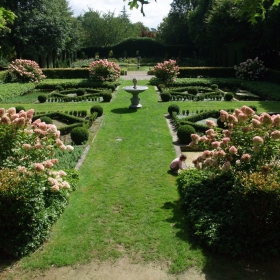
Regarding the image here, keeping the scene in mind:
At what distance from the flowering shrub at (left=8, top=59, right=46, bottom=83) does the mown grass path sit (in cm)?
1451

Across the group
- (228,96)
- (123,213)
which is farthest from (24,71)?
(123,213)

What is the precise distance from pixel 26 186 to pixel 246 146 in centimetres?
321

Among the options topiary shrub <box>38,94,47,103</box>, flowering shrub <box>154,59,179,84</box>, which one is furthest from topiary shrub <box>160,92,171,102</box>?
flowering shrub <box>154,59,179,84</box>

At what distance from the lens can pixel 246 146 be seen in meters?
5.06

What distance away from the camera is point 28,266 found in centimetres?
414

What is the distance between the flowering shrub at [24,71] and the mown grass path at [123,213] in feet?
47.6

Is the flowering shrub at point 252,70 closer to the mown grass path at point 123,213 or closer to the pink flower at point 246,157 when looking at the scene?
the mown grass path at point 123,213

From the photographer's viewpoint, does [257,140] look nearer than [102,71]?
Yes

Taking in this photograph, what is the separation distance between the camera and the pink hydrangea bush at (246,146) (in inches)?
189

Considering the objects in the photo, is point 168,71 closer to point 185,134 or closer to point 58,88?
point 58,88

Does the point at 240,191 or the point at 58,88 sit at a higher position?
the point at 58,88

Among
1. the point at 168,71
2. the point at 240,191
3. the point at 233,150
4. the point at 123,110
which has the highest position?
the point at 168,71

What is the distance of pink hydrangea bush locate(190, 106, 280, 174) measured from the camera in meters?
4.79

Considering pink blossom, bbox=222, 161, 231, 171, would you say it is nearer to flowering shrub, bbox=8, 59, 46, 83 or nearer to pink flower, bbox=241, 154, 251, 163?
pink flower, bbox=241, 154, 251, 163
